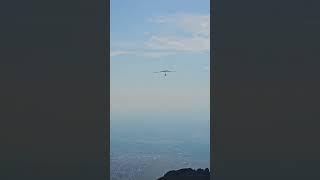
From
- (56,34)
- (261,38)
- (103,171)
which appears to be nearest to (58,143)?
(103,171)

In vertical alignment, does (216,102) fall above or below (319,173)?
above

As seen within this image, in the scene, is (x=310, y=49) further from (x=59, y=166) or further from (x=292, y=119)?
(x=59, y=166)

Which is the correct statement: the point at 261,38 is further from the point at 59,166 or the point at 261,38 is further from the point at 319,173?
the point at 59,166

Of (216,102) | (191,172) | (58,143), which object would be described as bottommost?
(191,172)

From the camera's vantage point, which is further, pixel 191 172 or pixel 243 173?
pixel 191 172

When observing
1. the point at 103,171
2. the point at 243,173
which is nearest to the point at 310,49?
the point at 243,173

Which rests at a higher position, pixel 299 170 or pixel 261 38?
pixel 261 38
